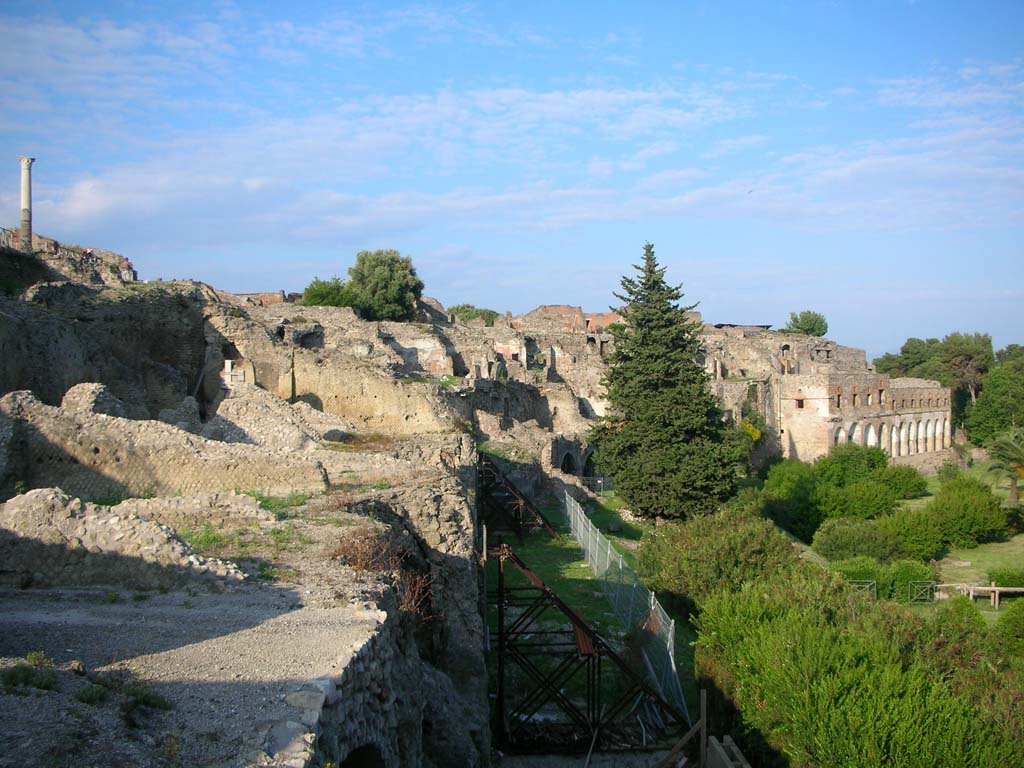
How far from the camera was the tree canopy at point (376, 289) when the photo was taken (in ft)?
137

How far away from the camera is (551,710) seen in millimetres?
11938

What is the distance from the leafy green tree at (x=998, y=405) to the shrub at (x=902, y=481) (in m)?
18.5

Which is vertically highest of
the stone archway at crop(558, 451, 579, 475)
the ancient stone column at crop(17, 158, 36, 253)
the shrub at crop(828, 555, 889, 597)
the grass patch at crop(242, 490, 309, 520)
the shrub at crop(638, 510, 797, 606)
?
the ancient stone column at crop(17, 158, 36, 253)

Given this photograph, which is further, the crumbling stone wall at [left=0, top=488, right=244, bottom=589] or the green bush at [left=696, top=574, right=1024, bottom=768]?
the green bush at [left=696, top=574, right=1024, bottom=768]

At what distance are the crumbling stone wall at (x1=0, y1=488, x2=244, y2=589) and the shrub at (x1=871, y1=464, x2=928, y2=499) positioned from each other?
32378 mm

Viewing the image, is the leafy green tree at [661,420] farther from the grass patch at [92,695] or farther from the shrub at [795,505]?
the grass patch at [92,695]

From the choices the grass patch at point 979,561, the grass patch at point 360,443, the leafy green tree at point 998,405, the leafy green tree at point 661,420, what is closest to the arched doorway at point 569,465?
the leafy green tree at point 661,420

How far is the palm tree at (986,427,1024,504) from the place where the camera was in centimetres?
3325

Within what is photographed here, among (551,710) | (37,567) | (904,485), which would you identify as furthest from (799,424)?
(37,567)

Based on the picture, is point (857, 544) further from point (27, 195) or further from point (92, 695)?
point (27, 195)

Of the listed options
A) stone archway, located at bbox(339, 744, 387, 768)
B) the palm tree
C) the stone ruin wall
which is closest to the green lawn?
stone archway, located at bbox(339, 744, 387, 768)

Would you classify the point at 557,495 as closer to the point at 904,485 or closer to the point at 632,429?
the point at 632,429

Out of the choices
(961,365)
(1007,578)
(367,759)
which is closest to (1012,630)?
(1007,578)

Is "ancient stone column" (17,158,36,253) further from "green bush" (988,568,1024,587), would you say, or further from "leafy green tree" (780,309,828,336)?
"leafy green tree" (780,309,828,336)
